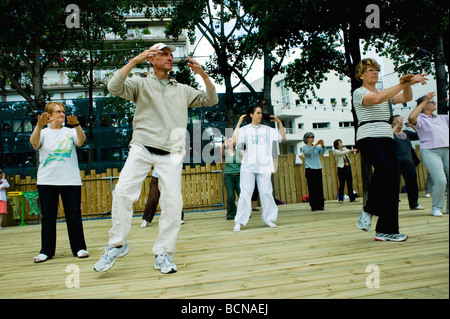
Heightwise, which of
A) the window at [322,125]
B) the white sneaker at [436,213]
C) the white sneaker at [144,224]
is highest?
the window at [322,125]

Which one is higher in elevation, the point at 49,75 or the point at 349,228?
the point at 49,75

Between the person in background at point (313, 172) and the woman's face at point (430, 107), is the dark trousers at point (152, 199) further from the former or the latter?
the woman's face at point (430, 107)

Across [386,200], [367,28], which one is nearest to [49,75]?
[367,28]

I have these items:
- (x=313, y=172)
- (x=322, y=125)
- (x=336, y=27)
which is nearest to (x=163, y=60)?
(x=336, y=27)

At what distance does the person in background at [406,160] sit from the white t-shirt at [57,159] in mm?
5278

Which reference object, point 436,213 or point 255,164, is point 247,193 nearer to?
point 255,164

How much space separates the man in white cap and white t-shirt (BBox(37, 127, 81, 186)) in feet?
4.49

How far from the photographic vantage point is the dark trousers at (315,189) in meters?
8.23

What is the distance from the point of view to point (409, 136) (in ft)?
22.8

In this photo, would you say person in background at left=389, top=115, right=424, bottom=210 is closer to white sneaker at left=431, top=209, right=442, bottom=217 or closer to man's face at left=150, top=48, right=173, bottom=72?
white sneaker at left=431, top=209, right=442, bottom=217

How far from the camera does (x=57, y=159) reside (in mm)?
4059

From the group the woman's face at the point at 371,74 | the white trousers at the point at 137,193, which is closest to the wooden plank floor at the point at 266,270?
the white trousers at the point at 137,193
